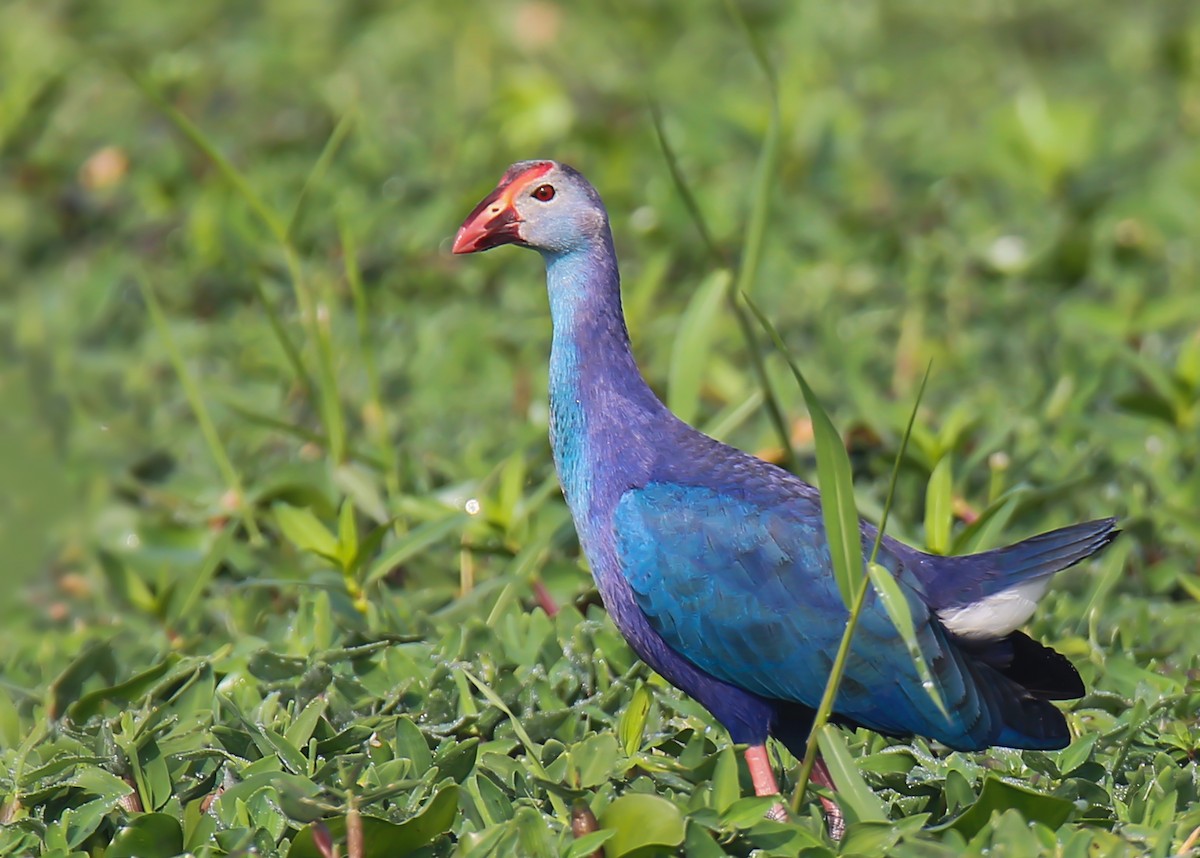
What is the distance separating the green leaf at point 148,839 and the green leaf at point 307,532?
2.77ft

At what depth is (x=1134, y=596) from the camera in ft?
11.8

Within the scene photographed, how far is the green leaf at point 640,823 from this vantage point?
2477 mm

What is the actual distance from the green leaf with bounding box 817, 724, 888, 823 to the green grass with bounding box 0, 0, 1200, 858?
0.04 ft

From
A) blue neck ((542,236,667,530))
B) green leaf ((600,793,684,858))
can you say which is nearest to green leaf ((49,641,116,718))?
blue neck ((542,236,667,530))

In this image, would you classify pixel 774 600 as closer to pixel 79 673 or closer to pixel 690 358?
pixel 690 358

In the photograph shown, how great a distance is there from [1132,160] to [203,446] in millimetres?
3218

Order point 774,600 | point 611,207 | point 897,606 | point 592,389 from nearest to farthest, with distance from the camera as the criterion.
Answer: point 897,606 < point 774,600 < point 592,389 < point 611,207

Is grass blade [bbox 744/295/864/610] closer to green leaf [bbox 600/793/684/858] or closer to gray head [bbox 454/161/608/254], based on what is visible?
green leaf [bbox 600/793/684/858]

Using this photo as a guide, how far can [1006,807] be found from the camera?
259 cm

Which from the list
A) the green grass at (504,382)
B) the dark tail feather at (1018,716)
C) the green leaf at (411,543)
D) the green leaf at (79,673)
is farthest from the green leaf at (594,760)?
the green leaf at (79,673)

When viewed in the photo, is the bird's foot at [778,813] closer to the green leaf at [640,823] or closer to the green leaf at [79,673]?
the green leaf at [640,823]

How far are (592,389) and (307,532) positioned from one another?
2.52ft

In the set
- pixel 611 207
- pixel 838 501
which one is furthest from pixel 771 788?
pixel 611 207

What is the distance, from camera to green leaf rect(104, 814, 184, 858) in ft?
8.57
